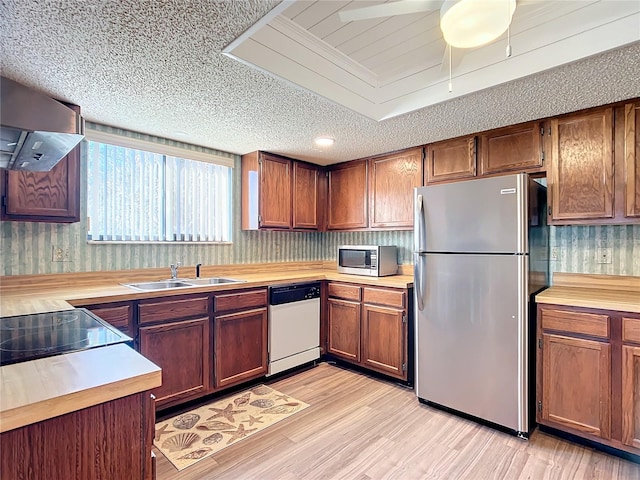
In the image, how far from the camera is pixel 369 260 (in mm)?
3420

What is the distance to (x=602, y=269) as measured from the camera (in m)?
2.51

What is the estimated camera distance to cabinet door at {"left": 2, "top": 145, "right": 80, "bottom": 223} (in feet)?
6.78

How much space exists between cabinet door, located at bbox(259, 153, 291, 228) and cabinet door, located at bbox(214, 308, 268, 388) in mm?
1012

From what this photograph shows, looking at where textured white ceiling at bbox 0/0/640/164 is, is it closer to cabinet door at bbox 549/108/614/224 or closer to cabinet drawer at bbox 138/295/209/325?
cabinet door at bbox 549/108/614/224

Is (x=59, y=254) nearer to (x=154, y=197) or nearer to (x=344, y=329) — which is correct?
(x=154, y=197)

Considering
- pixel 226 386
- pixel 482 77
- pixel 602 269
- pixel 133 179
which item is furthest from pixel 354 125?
pixel 226 386

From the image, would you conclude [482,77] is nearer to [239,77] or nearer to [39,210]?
[239,77]

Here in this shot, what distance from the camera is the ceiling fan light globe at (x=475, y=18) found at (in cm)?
137

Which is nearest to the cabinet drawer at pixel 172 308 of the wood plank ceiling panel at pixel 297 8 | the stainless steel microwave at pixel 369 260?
the stainless steel microwave at pixel 369 260

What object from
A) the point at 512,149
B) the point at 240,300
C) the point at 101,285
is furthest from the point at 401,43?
the point at 101,285

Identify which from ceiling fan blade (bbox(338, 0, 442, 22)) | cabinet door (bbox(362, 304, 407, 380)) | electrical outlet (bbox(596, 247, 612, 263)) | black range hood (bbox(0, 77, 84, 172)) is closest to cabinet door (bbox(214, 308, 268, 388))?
cabinet door (bbox(362, 304, 407, 380))

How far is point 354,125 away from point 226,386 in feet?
7.69

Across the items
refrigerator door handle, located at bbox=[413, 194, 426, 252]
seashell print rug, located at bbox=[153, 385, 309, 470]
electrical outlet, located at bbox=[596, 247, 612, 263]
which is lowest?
seashell print rug, located at bbox=[153, 385, 309, 470]

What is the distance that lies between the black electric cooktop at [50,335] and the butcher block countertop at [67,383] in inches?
3.4
